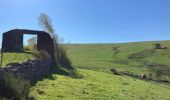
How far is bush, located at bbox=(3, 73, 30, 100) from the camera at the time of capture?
65.1 ft

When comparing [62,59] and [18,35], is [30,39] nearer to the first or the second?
[62,59]

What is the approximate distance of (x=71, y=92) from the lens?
28969 millimetres

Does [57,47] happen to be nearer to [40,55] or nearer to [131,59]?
[40,55]

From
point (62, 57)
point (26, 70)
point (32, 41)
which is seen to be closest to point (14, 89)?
point (26, 70)

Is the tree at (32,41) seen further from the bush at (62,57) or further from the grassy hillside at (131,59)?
the grassy hillside at (131,59)

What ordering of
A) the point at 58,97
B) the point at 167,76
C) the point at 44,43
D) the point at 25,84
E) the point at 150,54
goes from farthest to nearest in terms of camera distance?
the point at 150,54, the point at 167,76, the point at 44,43, the point at 58,97, the point at 25,84

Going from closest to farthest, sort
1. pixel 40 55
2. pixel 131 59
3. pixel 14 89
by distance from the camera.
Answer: pixel 14 89, pixel 40 55, pixel 131 59

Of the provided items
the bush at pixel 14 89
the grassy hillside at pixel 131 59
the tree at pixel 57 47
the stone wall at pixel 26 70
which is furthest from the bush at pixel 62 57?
the bush at pixel 14 89

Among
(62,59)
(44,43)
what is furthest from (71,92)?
(62,59)

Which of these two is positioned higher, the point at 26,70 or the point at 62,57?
the point at 62,57

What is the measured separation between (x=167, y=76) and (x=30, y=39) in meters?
35.5

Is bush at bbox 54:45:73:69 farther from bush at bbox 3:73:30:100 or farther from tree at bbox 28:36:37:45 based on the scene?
bush at bbox 3:73:30:100

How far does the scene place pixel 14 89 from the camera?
20.1 metres

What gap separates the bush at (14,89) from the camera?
19.8m
